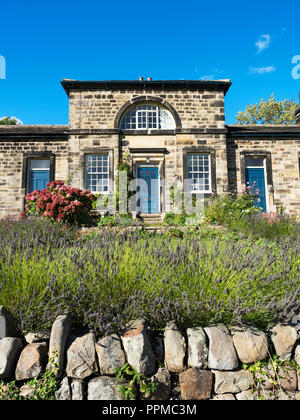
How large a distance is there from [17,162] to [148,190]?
19.4ft

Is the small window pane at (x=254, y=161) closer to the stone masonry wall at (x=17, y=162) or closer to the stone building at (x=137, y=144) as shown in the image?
the stone building at (x=137, y=144)

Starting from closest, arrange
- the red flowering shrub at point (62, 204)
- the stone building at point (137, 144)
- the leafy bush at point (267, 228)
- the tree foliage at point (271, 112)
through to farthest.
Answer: the leafy bush at point (267, 228)
the red flowering shrub at point (62, 204)
the stone building at point (137, 144)
the tree foliage at point (271, 112)

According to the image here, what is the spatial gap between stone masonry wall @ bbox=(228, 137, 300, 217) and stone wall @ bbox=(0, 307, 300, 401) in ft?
37.5

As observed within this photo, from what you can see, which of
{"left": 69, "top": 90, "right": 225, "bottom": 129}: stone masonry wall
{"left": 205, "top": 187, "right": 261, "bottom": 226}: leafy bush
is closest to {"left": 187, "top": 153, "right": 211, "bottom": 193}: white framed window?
{"left": 205, "top": 187, "right": 261, "bottom": 226}: leafy bush

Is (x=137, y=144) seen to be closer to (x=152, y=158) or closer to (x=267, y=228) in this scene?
(x=152, y=158)

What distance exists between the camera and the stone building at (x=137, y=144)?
1308 centimetres

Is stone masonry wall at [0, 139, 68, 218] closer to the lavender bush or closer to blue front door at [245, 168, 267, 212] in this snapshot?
blue front door at [245, 168, 267, 212]

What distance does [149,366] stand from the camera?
8.15 ft

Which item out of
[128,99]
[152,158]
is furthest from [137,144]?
[128,99]

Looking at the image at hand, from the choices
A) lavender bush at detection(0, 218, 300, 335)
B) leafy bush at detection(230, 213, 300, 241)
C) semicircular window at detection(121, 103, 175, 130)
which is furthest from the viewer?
semicircular window at detection(121, 103, 175, 130)

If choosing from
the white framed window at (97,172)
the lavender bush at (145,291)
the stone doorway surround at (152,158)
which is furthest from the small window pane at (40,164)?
the lavender bush at (145,291)

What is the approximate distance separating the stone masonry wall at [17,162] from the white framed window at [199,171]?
5.45 metres

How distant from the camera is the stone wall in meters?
2.45

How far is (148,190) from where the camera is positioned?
43.9 feet
